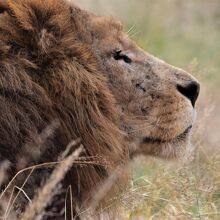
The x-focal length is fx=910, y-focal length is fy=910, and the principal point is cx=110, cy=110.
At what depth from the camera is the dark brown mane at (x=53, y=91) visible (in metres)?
3.14

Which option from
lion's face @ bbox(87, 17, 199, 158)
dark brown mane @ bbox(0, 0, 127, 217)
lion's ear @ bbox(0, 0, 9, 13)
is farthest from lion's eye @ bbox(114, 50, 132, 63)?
lion's ear @ bbox(0, 0, 9, 13)

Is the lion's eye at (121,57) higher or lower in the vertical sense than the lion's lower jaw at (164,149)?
higher

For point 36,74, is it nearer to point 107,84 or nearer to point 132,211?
point 107,84

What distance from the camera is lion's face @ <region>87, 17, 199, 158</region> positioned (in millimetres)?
3557

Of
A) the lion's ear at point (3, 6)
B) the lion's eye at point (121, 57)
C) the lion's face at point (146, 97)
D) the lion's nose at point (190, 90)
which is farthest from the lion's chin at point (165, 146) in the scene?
the lion's ear at point (3, 6)

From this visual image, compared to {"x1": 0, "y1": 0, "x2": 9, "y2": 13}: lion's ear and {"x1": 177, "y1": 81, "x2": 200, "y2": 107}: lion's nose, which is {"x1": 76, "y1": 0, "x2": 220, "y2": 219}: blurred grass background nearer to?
{"x1": 177, "y1": 81, "x2": 200, "y2": 107}: lion's nose

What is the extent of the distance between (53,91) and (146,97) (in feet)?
1.63

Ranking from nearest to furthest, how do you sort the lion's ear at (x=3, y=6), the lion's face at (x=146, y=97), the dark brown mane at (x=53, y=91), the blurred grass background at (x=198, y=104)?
the dark brown mane at (x=53, y=91) → the lion's ear at (x=3, y=6) → the lion's face at (x=146, y=97) → the blurred grass background at (x=198, y=104)

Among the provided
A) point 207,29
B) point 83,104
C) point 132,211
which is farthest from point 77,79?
point 207,29

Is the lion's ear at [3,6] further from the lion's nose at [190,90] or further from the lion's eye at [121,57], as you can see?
the lion's nose at [190,90]

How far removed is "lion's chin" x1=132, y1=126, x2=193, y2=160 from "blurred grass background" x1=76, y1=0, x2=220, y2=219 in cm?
9

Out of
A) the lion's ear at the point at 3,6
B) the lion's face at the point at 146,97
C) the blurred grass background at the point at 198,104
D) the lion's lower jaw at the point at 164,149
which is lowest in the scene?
the blurred grass background at the point at 198,104

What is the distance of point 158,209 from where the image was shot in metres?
4.01

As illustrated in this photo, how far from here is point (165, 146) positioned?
11.8ft
